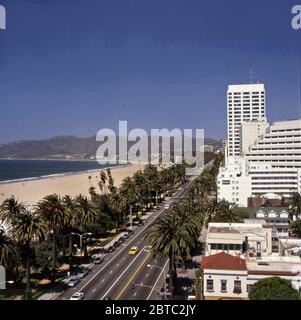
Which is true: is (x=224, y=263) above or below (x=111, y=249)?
above

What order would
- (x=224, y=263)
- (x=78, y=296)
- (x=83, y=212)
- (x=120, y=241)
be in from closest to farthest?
(x=224, y=263) → (x=78, y=296) → (x=83, y=212) → (x=120, y=241)

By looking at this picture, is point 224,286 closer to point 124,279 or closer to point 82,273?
point 124,279

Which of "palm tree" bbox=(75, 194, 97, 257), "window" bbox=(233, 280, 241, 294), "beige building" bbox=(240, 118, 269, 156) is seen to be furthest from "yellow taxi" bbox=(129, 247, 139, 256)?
"beige building" bbox=(240, 118, 269, 156)

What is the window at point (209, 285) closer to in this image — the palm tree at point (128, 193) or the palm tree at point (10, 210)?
the palm tree at point (10, 210)

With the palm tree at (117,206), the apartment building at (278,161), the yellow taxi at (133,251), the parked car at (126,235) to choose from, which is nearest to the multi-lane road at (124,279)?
the yellow taxi at (133,251)

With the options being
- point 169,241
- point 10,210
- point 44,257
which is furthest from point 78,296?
point 10,210

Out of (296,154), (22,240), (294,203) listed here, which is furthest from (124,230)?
(296,154)
